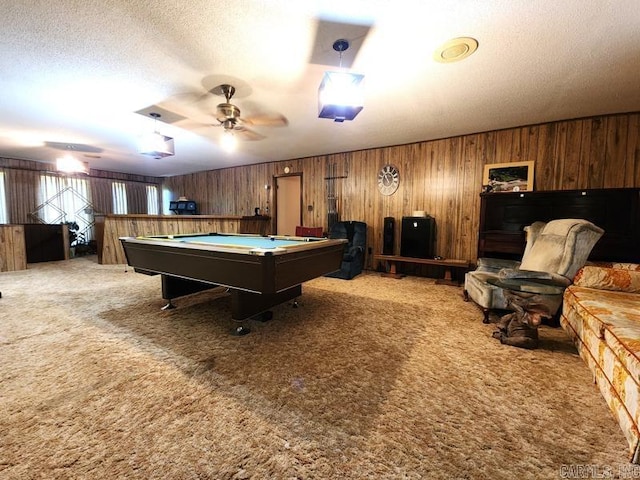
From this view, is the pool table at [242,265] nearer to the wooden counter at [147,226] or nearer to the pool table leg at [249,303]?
the pool table leg at [249,303]

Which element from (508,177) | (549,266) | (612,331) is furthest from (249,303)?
(508,177)

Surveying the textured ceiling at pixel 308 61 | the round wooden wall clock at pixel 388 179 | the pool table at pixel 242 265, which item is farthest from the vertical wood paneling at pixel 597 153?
the pool table at pixel 242 265

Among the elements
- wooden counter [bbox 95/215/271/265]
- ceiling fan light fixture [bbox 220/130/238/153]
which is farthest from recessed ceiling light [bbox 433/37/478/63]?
wooden counter [bbox 95/215/271/265]

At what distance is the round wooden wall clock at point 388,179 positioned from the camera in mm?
4758

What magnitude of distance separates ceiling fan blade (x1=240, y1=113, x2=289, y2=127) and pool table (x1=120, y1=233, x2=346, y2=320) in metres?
1.98

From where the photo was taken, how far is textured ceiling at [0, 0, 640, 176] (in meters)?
1.65

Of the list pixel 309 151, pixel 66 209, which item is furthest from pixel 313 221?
pixel 66 209

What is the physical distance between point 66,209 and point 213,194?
12.3 feet

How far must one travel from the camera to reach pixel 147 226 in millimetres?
5566

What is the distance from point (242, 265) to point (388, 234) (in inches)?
130

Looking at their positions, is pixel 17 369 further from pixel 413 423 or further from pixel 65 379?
pixel 413 423

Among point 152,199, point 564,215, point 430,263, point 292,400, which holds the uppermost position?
point 152,199

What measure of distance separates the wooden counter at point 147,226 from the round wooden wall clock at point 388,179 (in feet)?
9.60

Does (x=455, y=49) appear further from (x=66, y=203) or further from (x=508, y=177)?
(x=66, y=203)
